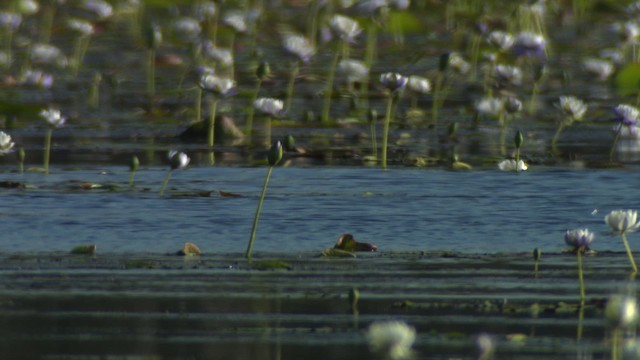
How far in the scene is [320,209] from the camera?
644cm

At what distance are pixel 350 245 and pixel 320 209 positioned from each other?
3.23 ft

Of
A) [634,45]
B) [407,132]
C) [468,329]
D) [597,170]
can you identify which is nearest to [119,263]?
[468,329]

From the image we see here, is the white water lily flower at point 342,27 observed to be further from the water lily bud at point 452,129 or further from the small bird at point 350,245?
the small bird at point 350,245

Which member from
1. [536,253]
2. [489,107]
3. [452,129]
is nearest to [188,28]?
[489,107]

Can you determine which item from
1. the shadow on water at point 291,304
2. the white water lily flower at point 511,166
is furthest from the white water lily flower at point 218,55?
the shadow on water at point 291,304

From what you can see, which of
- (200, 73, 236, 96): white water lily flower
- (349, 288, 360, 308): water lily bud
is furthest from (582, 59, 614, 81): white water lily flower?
(349, 288, 360, 308): water lily bud

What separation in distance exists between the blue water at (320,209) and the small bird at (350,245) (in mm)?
119

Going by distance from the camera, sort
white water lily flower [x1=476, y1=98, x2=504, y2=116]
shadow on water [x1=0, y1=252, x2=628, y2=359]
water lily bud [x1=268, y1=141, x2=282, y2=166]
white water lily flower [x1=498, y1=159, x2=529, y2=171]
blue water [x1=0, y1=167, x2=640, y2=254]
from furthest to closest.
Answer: white water lily flower [x1=476, y1=98, x2=504, y2=116] → white water lily flower [x1=498, y1=159, x2=529, y2=171] → blue water [x1=0, y1=167, x2=640, y2=254] → water lily bud [x1=268, y1=141, x2=282, y2=166] → shadow on water [x1=0, y1=252, x2=628, y2=359]

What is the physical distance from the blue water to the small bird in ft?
0.39

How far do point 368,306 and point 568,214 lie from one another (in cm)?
202

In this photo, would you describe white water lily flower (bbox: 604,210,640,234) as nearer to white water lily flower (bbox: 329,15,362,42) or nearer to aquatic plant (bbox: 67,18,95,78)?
white water lily flower (bbox: 329,15,362,42)

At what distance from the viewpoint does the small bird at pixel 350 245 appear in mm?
5453

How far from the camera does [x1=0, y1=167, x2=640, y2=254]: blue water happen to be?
5.70 m

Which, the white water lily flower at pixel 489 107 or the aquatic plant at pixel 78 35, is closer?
the white water lily flower at pixel 489 107
